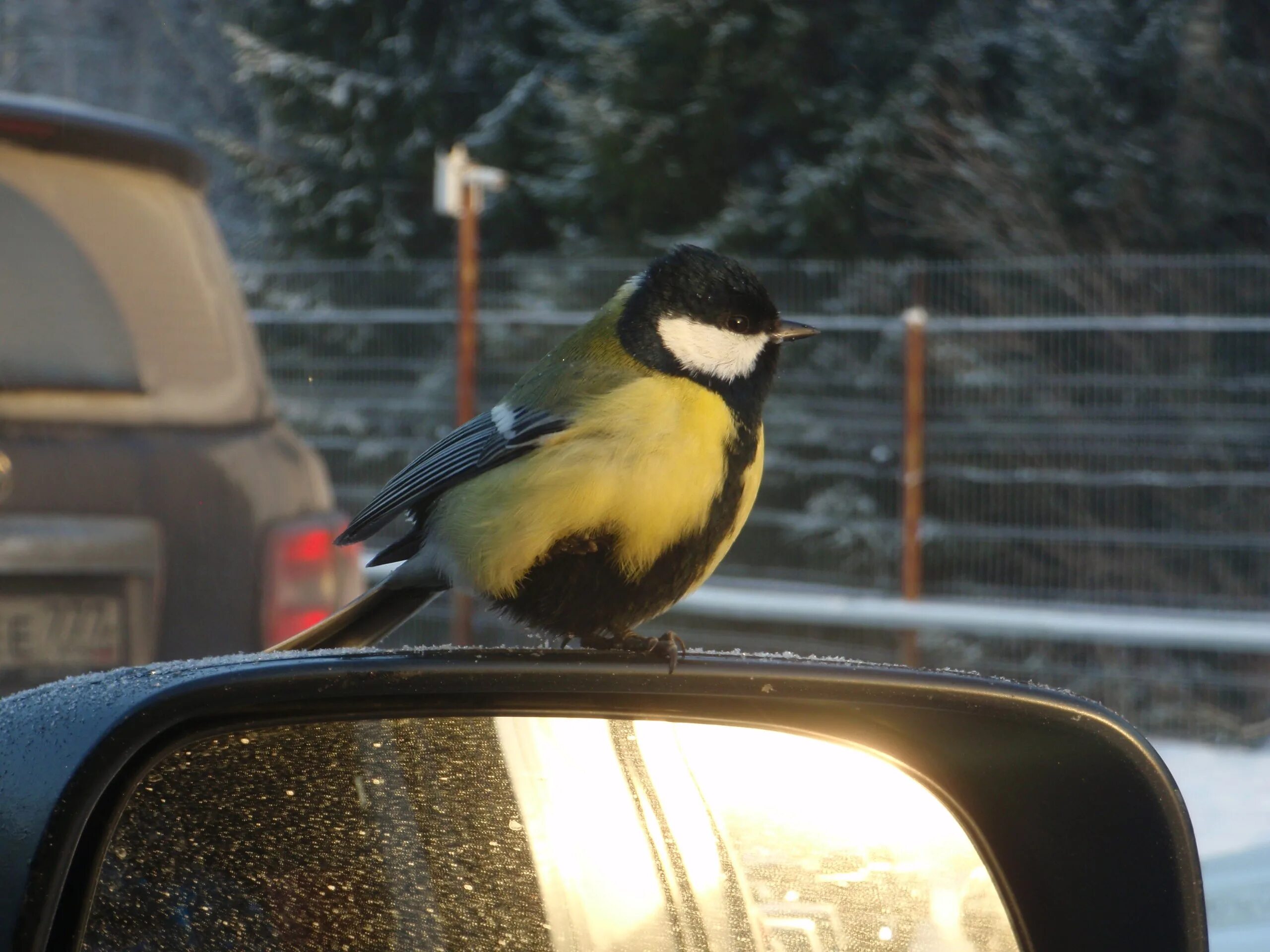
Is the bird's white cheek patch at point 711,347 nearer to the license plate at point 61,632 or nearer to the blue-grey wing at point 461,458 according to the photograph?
the blue-grey wing at point 461,458

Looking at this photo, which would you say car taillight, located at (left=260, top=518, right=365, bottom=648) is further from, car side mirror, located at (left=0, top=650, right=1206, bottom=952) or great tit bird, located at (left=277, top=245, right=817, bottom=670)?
car side mirror, located at (left=0, top=650, right=1206, bottom=952)

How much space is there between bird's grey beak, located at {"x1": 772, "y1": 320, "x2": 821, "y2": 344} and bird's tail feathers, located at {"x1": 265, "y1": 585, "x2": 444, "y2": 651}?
521 mm

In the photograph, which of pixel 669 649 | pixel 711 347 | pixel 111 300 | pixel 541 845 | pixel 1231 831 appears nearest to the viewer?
pixel 541 845

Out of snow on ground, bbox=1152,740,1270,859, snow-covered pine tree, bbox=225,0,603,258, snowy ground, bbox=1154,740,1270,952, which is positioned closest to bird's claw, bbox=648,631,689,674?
snowy ground, bbox=1154,740,1270,952

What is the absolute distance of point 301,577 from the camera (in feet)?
9.90

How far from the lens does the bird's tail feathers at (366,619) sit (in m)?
1.46

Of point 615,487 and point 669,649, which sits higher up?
point 615,487

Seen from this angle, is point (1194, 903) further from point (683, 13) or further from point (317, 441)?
point (683, 13)

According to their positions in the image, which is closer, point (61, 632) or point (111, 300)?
point (61, 632)

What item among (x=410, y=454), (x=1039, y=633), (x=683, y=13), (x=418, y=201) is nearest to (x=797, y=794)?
(x=1039, y=633)

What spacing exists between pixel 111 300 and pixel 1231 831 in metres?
3.91

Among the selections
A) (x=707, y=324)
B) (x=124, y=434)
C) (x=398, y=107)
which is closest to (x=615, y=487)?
(x=707, y=324)

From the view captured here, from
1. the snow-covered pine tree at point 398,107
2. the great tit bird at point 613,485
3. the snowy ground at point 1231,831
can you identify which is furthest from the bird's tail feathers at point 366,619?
the snow-covered pine tree at point 398,107

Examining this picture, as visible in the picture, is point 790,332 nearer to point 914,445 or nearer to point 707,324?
point 707,324
